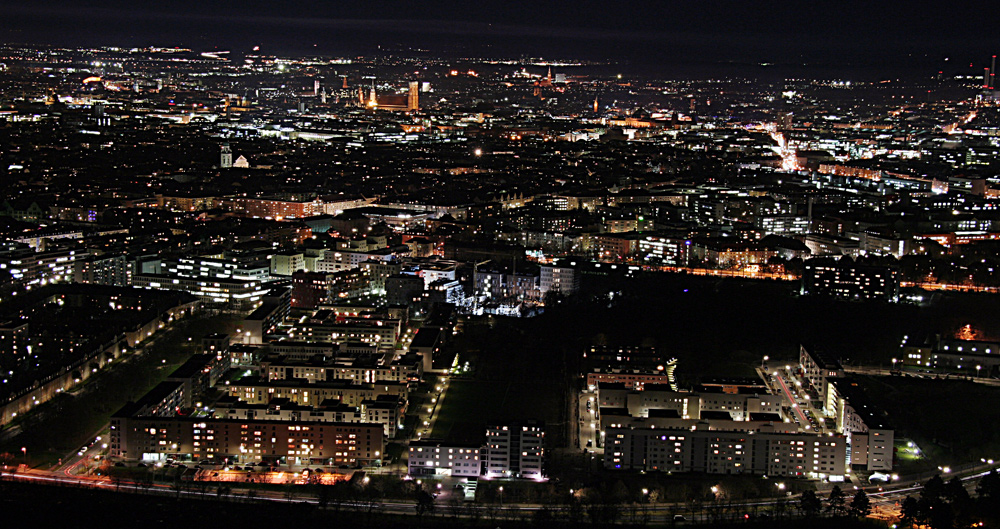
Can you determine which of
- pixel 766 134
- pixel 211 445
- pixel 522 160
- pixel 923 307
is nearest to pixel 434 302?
pixel 211 445

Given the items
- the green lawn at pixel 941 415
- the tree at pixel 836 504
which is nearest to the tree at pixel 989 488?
the green lawn at pixel 941 415

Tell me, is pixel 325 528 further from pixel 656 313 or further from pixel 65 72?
pixel 65 72

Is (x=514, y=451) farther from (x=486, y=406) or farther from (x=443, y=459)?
(x=486, y=406)

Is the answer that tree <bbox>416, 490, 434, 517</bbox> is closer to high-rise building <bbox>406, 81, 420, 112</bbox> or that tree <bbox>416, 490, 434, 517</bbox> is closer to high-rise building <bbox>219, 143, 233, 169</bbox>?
high-rise building <bbox>219, 143, 233, 169</bbox>

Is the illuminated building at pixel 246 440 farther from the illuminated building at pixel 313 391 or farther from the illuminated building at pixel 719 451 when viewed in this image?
the illuminated building at pixel 719 451

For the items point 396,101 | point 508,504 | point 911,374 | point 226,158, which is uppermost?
point 396,101

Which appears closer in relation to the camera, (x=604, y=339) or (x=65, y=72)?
(x=604, y=339)

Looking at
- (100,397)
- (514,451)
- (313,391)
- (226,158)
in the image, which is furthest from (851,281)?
(226,158)
